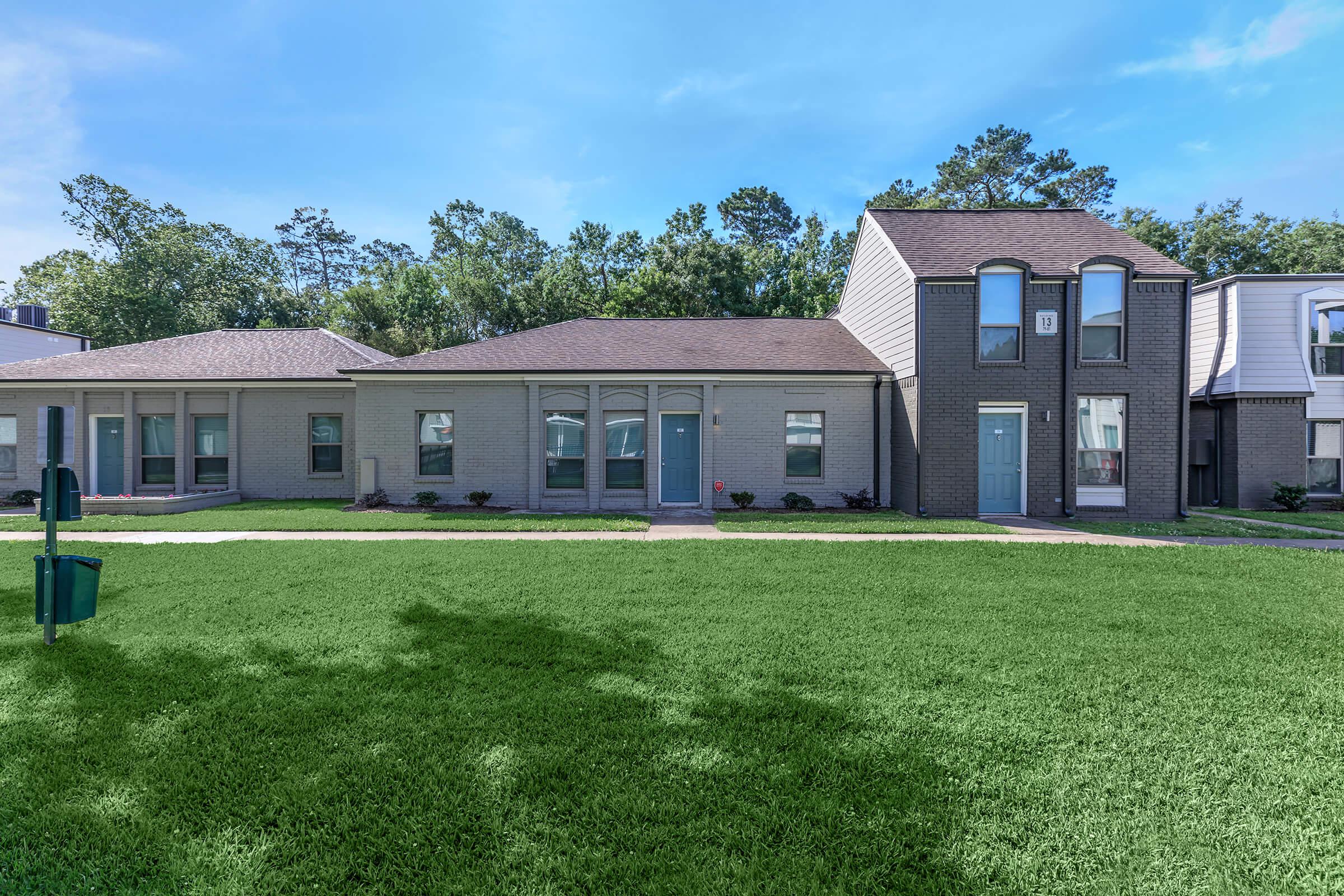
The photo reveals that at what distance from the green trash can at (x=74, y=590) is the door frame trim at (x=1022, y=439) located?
14033 mm

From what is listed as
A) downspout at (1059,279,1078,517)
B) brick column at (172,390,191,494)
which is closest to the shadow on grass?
downspout at (1059,279,1078,517)

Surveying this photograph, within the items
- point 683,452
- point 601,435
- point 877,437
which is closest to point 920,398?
point 877,437

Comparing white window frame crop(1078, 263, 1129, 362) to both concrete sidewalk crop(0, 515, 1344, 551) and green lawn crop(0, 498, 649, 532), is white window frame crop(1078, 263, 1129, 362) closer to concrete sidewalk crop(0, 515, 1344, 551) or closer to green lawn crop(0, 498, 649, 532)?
concrete sidewalk crop(0, 515, 1344, 551)

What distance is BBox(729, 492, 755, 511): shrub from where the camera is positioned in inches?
561

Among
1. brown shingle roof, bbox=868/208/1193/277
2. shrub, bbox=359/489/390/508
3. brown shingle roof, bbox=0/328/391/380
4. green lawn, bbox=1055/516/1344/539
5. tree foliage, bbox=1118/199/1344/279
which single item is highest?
tree foliage, bbox=1118/199/1344/279

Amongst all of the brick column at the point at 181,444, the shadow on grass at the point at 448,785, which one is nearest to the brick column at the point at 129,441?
the brick column at the point at 181,444

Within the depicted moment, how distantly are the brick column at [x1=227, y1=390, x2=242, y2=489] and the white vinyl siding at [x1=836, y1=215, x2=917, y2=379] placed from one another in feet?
56.1

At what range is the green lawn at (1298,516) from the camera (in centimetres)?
1244

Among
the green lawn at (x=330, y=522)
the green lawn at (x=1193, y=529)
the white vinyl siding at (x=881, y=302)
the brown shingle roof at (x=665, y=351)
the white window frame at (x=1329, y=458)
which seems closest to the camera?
the green lawn at (x=1193, y=529)

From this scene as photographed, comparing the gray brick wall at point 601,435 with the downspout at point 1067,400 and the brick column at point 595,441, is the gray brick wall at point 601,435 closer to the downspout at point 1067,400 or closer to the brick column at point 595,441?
the brick column at point 595,441

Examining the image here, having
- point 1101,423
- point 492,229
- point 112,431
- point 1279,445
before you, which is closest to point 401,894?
point 1101,423

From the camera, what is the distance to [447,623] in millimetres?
5570

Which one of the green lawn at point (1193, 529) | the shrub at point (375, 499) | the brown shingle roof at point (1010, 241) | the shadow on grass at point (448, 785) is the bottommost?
the shadow on grass at point (448, 785)

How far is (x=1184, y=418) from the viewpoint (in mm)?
12961
